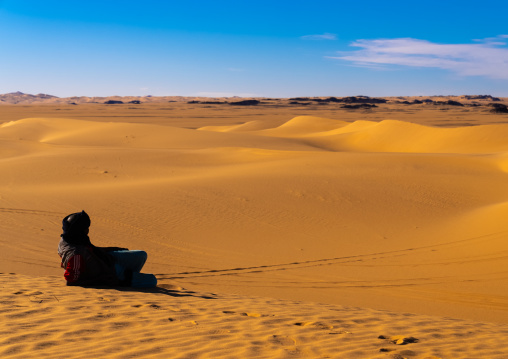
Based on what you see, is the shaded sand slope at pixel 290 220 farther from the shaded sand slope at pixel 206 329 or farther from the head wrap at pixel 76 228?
the head wrap at pixel 76 228

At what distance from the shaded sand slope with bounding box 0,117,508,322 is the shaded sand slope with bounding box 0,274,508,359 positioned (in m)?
1.72

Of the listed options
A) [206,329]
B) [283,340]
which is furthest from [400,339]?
[206,329]

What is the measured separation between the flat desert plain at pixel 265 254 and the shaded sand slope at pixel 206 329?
24 millimetres

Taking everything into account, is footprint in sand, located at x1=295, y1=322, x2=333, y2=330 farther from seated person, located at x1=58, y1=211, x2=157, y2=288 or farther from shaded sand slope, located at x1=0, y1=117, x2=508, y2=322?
seated person, located at x1=58, y1=211, x2=157, y2=288

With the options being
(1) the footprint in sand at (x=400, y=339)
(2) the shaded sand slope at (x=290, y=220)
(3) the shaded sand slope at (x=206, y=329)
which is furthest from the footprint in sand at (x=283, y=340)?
(2) the shaded sand slope at (x=290, y=220)

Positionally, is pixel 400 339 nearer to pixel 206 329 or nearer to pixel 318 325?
pixel 318 325

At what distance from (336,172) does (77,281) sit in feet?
40.3

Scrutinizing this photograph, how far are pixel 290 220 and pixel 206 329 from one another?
7817 mm

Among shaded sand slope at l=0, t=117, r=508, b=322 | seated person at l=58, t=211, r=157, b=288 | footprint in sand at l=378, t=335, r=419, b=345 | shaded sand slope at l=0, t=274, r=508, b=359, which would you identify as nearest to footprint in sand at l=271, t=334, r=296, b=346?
shaded sand slope at l=0, t=274, r=508, b=359

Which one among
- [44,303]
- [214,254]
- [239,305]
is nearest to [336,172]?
[214,254]

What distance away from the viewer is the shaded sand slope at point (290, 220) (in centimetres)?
882

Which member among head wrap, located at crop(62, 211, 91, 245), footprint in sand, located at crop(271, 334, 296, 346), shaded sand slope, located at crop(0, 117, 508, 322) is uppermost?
head wrap, located at crop(62, 211, 91, 245)

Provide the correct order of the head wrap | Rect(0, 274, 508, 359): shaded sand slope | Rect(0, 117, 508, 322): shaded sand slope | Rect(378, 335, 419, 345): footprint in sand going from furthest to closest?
Rect(0, 117, 508, 322): shaded sand slope < the head wrap < Rect(378, 335, 419, 345): footprint in sand < Rect(0, 274, 508, 359): shaded sand slope

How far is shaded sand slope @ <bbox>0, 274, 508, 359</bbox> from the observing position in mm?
4637
